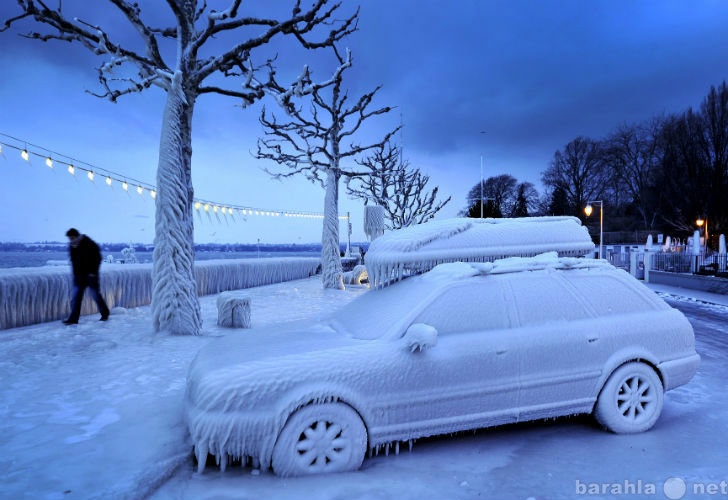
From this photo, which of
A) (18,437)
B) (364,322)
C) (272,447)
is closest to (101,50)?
(18,437)

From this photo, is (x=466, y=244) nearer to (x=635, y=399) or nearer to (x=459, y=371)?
(x=459, y=371)

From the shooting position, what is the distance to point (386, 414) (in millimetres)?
2893

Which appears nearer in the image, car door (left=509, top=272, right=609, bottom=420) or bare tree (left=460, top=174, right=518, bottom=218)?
car door (left=509, top=272, right=609, bottom=420)

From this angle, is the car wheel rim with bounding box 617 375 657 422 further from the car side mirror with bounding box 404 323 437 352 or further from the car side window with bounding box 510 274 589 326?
the car side mirror with bounding box 404 323 437 352

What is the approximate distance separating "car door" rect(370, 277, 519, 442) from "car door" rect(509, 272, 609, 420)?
0.13 meters

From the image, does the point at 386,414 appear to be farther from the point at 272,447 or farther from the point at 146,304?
the point at 146,304

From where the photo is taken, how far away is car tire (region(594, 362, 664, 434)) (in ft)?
11.0

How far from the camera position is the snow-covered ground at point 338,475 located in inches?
102

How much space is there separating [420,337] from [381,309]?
0.78 metres

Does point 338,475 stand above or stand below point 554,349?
below

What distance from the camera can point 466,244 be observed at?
3.87 m

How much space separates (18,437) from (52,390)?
49.0 inches

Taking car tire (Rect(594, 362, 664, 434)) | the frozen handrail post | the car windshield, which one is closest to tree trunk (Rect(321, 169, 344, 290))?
the frozen handrail post

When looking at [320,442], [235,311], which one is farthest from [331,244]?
[320,442]
